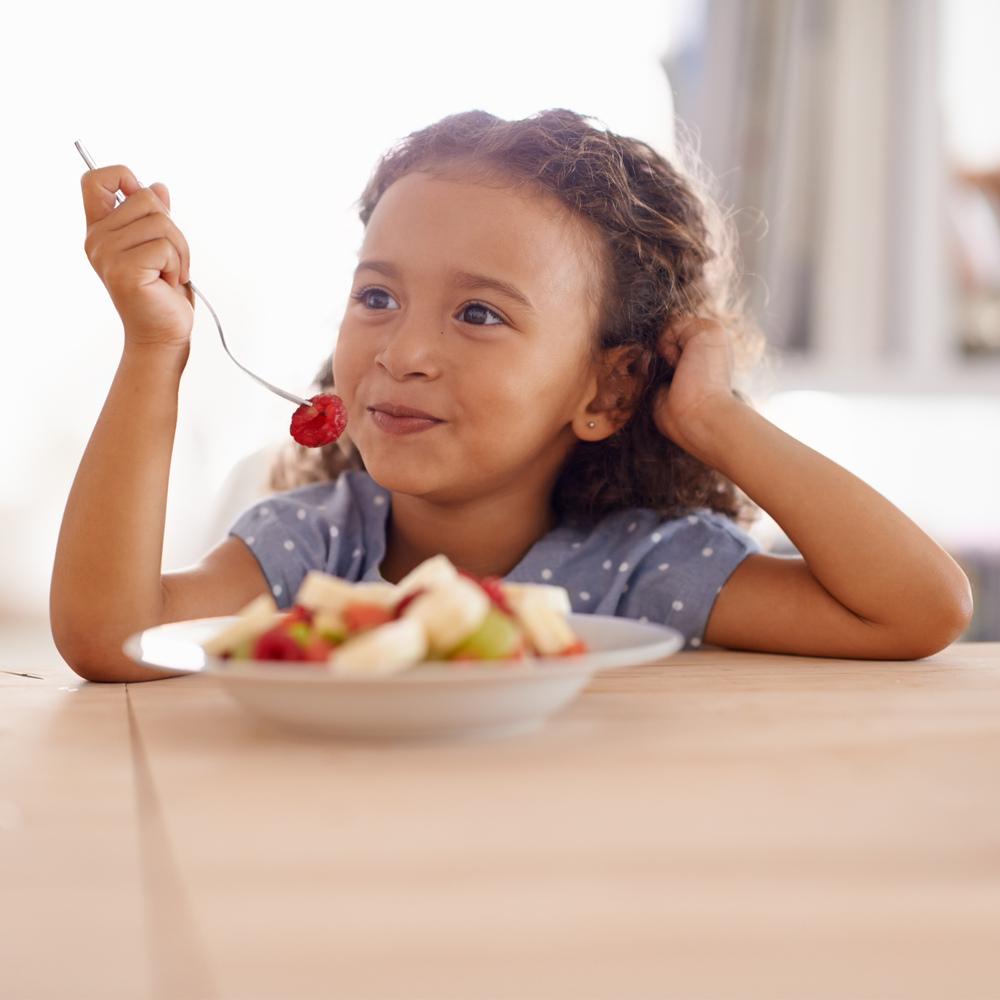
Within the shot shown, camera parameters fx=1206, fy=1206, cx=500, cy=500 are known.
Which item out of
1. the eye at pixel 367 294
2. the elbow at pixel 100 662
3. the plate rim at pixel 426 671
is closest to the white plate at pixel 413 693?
the plate rim at pixel 426 671

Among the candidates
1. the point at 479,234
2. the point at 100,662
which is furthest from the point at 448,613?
the point at 479,234

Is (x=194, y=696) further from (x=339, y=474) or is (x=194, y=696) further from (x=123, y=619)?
(x=339, y=474)

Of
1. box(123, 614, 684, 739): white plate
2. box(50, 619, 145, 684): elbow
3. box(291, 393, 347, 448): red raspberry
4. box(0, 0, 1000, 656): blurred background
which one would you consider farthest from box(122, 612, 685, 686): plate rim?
box(0, 0, 1000, 656): blurred background

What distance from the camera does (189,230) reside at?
2629mm

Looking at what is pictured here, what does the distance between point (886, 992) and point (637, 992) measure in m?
0.08

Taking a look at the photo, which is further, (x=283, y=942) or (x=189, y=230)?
(x=189, y=230)

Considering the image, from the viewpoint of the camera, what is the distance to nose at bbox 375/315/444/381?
117cm

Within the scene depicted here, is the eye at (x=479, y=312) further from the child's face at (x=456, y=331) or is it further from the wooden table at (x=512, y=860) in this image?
the wooden table at (x=512, y=860)

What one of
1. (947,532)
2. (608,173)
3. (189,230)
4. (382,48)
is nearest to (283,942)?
(608,173)

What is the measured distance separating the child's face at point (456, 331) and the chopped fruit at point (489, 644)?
0.59 metres

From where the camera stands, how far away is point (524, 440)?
1248mm

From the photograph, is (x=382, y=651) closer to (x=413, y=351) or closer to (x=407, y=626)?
(x=407, y=626)

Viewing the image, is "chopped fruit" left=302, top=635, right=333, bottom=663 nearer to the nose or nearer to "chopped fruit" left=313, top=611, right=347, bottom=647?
"chopped fruit" left=313, top=611, right=347, bottom=647

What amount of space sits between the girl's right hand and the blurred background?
4.20ft
